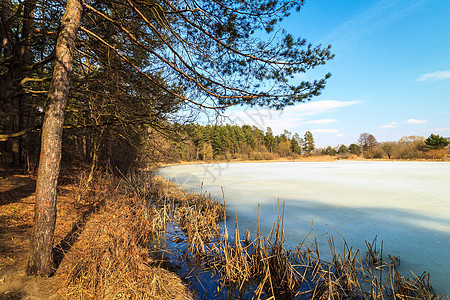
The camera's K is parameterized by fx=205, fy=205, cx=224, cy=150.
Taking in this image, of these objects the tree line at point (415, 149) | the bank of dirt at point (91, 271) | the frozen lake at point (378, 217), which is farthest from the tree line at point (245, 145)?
the bank of dirt at point (91, 271)

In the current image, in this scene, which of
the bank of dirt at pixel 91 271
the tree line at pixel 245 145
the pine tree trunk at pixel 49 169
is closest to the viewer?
the bank of dirt at pixel 91 271

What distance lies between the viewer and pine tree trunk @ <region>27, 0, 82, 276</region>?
250 centimetres

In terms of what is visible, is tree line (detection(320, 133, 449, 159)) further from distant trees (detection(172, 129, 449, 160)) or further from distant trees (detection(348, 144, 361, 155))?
distant trees (detection(348, 144, 361, 155))

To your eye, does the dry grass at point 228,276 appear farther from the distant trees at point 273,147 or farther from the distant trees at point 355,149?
the distant trees at point 355,149

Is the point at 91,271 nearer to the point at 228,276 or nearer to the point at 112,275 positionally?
the point at 112,275

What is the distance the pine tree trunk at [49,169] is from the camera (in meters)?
2.50

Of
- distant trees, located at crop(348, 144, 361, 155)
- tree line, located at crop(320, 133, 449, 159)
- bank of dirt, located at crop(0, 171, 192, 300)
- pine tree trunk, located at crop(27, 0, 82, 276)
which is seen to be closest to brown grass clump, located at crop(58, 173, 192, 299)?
bank of dirt, located at crop(0, 171, 192, 300)

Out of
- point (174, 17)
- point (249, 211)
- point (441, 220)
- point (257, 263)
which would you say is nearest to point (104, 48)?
point (174, 17)

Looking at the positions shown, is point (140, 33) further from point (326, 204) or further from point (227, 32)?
point (326, 204)

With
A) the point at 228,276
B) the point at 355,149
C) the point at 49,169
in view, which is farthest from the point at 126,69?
the point at 355,149

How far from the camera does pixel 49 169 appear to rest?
2.56m

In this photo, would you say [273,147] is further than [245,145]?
Yes

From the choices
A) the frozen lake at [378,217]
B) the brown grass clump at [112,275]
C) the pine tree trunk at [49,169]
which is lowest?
the frozen lake at [378,217]

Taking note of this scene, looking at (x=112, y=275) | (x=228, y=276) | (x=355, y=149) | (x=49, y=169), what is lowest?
(x=228, y=276)
